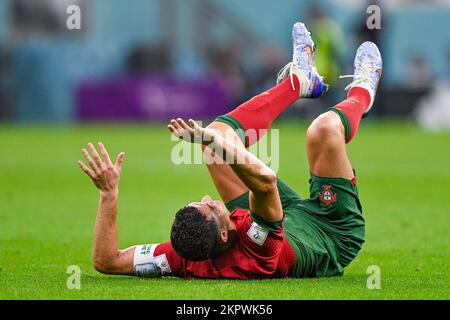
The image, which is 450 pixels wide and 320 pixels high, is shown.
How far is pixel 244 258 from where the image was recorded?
24.4 feet

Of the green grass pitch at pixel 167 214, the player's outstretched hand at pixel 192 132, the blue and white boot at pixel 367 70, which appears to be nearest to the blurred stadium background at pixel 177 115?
the green grass pitch at pixel 167 214

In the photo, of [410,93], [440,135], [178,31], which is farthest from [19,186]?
[178,31]

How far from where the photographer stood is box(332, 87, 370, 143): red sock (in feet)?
26.1

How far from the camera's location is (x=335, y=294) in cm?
678

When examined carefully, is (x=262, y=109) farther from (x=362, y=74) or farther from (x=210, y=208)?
(x=210, y=208)

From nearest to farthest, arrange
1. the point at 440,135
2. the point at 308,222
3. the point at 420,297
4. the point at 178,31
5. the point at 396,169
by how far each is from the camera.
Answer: the point at 420,297, the point at 308,222, the point at 396,169, the point at 440,135, the point at 178,31

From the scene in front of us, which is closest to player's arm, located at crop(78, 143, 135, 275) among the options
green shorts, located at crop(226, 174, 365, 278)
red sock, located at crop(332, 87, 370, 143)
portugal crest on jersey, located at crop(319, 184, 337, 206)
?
green shorts, located at crop(226, 174, 365, 278)

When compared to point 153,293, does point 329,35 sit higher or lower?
higher

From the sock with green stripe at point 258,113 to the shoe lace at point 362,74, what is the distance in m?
0.58

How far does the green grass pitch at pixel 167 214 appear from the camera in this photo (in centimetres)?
702

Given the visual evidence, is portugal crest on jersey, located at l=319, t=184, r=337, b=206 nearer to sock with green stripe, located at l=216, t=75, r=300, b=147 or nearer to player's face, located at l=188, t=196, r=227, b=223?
sock with green stripe, located at l=216, t=75, r=300, b=147

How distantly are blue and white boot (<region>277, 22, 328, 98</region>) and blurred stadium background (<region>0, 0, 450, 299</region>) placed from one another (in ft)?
4.99
